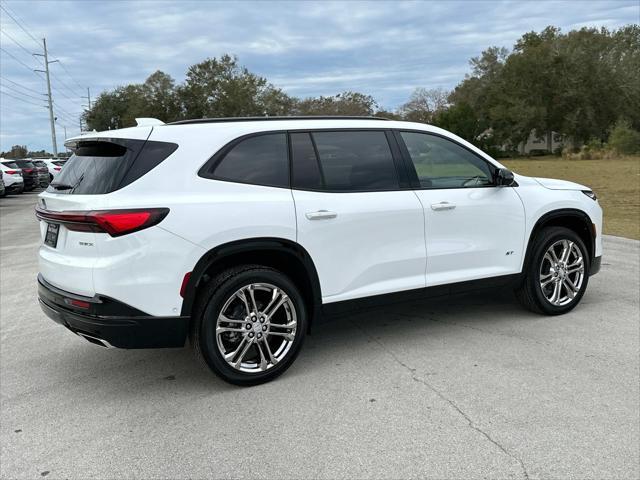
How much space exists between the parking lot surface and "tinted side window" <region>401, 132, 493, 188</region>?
1329 millimetres

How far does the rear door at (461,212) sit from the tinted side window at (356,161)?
0.23 meters

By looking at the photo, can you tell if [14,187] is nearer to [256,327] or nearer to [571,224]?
[256,327]

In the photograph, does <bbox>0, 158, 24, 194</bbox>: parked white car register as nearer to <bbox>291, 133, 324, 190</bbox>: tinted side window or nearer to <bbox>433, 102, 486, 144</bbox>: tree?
<bbox>291, 133, 324, 190</bbox>: tinted side window

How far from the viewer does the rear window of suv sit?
12.0ft

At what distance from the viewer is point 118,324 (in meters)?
3.58

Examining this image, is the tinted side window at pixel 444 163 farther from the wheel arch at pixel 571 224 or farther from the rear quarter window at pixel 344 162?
the wheel arch at pixel 571 224

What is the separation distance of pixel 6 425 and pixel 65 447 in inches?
22.7

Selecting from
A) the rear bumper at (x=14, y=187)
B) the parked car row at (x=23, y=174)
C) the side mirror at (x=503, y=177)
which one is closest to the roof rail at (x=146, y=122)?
the side mirror at (x=503, y=177)

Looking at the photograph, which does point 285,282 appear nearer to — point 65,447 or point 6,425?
point 65,447

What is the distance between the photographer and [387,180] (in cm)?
457

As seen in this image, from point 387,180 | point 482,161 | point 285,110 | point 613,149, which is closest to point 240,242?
point 387,180

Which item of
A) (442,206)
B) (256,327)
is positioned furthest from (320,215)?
(442,206)

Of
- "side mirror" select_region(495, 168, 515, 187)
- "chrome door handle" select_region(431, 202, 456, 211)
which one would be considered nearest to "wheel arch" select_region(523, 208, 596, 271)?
"side mirror" select_region(495, 168, 515, 187)

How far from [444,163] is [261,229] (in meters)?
2.01
